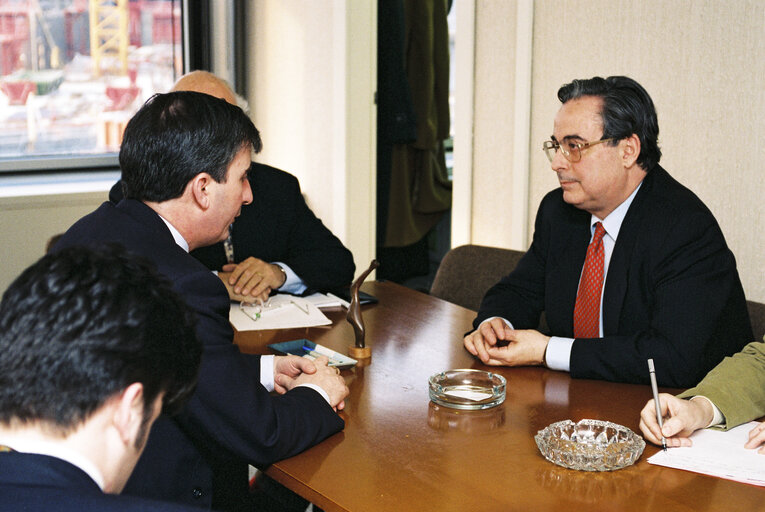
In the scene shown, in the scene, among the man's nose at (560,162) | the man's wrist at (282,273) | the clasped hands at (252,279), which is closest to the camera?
the man's nose at (560,162)

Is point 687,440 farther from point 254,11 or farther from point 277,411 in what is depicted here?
point 254,11

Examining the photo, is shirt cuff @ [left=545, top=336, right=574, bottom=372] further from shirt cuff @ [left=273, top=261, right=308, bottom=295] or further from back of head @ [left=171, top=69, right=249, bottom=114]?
back of head @ [left=171, top=69, right=249, bottom=114]

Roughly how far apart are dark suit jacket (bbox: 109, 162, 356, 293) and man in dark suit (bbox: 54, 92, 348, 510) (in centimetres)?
110

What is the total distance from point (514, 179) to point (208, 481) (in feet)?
7.75

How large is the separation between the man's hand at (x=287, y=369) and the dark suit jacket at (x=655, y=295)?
26.3 inches

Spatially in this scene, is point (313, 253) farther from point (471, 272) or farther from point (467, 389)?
point (467, 389)

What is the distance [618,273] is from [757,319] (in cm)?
44

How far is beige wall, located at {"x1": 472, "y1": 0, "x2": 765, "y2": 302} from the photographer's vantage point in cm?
307

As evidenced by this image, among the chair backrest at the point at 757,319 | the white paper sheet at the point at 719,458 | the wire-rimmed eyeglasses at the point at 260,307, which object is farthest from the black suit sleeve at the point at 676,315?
the wire-rimmed eyeglasses at the point at 260,307

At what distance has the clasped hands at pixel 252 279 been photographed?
9.39ft

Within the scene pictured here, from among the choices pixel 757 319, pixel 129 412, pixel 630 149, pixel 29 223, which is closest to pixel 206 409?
pixel 129 412

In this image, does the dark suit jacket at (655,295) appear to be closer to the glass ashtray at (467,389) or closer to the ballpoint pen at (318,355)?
the glass ashtray at (467,389)

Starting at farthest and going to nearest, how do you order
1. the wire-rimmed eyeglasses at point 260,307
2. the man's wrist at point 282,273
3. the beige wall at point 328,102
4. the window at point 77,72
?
the window at point 77,72 → the beige wall at point 328,102 → the man's wrist at point 282,273 → the wire-rimmed eyeglasses at point 260,307

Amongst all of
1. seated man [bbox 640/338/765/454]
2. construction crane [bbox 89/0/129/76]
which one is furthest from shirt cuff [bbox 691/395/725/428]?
construction crane [bbox 89/0/129/76]
